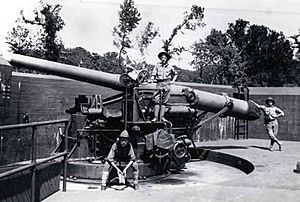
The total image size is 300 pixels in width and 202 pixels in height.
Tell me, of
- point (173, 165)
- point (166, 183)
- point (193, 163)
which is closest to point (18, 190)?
point (166, 183)

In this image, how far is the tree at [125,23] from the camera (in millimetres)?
22219

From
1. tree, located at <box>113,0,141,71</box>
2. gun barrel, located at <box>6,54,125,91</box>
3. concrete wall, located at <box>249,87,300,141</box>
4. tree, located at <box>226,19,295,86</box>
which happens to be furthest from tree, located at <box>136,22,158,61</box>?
gun barrel, located at <box>6,54,125,91</box>

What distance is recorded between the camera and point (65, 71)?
10219 mm

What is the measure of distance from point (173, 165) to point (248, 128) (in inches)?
309

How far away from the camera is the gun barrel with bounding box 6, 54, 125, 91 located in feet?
32.6

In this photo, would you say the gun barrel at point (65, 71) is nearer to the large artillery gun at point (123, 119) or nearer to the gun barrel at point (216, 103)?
the large artillery gun at point (123, 119)

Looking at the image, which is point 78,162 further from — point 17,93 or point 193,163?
point 193,163

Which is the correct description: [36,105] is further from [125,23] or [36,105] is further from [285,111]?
[125,23]

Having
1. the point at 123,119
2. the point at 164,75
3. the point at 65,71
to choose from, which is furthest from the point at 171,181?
the point at 65,71

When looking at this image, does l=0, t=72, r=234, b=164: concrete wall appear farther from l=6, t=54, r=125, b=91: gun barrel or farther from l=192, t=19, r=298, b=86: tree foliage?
l=192, t=19, r=298, b=86: tree foliage

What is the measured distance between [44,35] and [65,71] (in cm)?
1496

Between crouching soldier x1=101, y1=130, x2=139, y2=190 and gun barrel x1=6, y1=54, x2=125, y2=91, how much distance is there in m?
1.96

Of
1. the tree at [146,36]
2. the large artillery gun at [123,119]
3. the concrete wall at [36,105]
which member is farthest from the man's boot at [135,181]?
the tree at [146,36]

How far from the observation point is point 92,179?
8.70m
